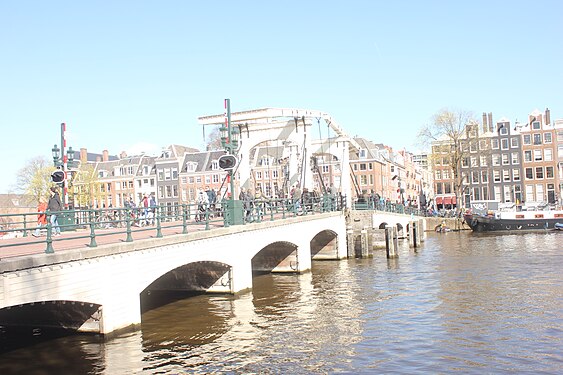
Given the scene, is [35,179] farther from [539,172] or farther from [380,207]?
[539,172]

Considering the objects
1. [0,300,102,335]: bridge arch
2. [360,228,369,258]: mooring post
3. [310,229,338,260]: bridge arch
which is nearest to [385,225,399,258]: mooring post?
[360,228,369,258]: mooring post

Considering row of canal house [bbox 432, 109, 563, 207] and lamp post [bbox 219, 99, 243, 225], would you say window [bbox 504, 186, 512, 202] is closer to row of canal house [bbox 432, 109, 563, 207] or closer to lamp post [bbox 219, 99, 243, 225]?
row of canal house [bbox 432, 109, 563, 207]

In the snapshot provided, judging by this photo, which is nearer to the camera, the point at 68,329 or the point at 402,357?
the point at 402,357

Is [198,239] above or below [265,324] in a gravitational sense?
above

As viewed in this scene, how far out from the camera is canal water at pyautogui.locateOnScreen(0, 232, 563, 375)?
12.9m

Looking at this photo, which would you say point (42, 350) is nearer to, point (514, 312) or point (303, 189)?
point (514, 312)

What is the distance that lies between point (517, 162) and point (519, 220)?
22186 mm

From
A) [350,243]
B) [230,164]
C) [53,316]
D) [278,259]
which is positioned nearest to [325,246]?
[350,243]

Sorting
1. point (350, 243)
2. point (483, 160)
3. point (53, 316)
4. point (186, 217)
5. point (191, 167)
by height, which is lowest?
point (53, 316)

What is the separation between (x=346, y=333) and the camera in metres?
15.7

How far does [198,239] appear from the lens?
61.9ft

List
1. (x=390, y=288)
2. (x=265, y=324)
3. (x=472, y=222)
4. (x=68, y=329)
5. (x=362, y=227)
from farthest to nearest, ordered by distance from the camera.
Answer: (x=472, y=222) → (x=362, y=227) → (x=390, y=288) → (x=265, y=324) → (x=68, y=329)

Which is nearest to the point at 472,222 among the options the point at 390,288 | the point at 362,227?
the point at 362,227

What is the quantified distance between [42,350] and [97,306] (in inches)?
63.5
